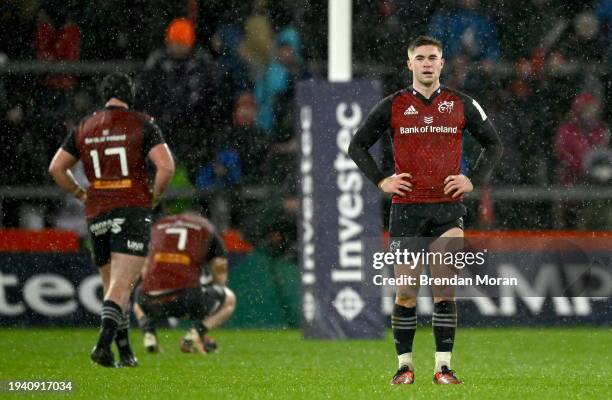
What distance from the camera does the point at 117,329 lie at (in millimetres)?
10031

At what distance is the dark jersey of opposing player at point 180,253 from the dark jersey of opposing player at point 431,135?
12.0ft

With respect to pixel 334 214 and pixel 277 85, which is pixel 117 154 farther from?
pixel 277 85

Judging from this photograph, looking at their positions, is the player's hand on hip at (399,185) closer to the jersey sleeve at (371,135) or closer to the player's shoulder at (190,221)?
the jersey sleeve at (371,135)

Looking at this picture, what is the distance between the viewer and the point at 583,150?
→ 14.8 meters

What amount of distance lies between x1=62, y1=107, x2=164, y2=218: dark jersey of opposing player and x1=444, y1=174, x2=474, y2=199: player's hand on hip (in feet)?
8.06

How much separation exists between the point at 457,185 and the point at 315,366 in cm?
247

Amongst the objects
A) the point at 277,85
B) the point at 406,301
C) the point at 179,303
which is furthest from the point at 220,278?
the point at 406,301

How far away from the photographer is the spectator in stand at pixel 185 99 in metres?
14.9

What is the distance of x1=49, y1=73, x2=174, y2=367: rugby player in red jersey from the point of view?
32.6 ft

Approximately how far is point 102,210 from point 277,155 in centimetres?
496

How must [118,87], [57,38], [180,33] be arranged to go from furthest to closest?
[57,38] → [180,33] → [118,87]

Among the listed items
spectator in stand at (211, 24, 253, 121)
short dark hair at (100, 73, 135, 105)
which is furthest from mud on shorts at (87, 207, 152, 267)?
spectator in stand at (211, 24, 253, 121)

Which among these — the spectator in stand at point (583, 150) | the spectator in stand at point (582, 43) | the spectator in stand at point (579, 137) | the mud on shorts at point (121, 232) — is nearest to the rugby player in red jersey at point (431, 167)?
the mud on shorts at point (121, 232)

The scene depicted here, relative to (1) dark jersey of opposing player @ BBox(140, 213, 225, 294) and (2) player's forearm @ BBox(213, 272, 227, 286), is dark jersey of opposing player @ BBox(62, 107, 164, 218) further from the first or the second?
(2) player's forearm @ BBox(213, 272, 227, 286)
